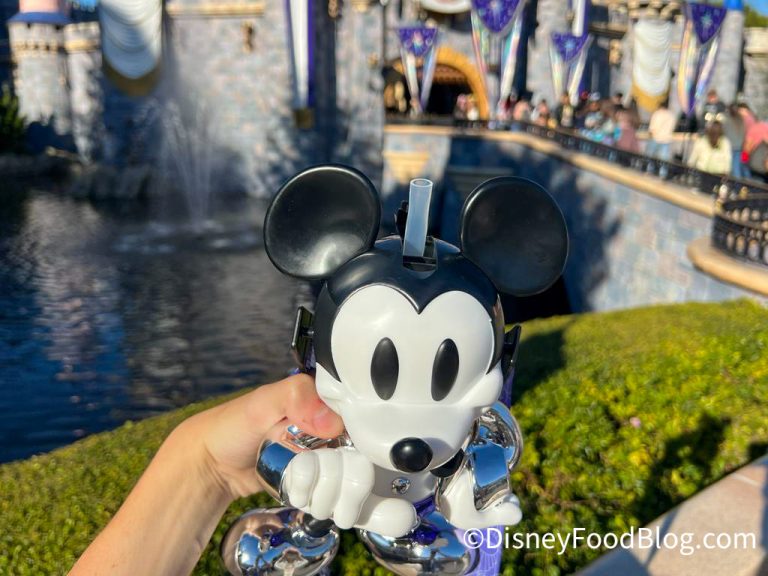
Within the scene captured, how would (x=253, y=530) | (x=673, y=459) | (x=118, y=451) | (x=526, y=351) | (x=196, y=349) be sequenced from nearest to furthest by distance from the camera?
(x=253, y=530) → (x=673, y=459) → (x=118, y=451) → (x=526, y=351) → (x=196, y=349)

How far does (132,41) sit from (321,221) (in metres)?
21.9

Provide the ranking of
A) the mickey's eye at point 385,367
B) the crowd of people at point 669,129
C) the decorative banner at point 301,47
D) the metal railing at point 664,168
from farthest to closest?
the decorative banner at point 301,47, the crowd of people at point 669,129, the metal railing at point 664,168, the mickey's eye at point 385,367

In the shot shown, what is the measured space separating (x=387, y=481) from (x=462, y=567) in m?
0.46

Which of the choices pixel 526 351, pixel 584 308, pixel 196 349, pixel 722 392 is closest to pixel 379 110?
pixel 584 308

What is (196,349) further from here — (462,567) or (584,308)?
(462,567)

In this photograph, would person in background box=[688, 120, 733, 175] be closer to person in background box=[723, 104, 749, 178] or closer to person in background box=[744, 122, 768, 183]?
person in background box=[723, 104, 749, 178]

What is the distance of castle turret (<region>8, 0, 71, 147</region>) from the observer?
1012 inches

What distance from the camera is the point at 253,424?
190 centimetres

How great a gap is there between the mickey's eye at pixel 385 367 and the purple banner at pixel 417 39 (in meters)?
17.8

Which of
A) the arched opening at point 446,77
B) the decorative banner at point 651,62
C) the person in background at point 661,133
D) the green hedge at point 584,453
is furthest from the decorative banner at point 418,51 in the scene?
A: the green hedge at point 584,453

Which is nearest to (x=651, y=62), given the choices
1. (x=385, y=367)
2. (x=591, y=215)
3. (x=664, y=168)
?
(x=591, y=215)

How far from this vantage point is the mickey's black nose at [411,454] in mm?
1673

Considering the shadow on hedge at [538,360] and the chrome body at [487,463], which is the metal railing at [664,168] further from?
the chrome body at [487,463]

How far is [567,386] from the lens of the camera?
4.49 m
